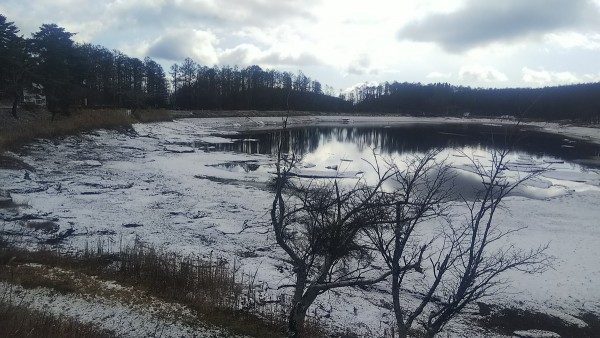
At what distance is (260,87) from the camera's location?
342 feet

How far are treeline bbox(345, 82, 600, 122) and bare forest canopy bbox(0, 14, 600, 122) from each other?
0.84ft

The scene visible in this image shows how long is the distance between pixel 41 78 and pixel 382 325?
100 ft

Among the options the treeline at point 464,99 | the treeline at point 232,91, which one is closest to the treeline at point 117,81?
the treeline at point 232,91

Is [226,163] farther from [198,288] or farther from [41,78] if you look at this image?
[198,288]

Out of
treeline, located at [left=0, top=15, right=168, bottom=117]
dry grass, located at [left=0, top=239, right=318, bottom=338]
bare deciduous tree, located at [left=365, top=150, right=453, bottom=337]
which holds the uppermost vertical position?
treeline, located at [left=0, top=15, right=168, bottom=117]

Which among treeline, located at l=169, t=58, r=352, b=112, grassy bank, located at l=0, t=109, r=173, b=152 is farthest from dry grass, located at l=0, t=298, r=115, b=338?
treeline, located at l=169, t=58, r=352, b=112

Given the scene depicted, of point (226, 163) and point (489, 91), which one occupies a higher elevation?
point (489, 91)

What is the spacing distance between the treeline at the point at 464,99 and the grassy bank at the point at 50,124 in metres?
93.5

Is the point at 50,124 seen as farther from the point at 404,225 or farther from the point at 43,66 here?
the point at 404,225

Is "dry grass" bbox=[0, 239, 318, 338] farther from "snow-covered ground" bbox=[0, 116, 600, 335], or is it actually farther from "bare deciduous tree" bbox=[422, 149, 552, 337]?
"bare deciduous tree" bbox=[422, 149, 552, 337]

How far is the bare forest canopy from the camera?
30.9m

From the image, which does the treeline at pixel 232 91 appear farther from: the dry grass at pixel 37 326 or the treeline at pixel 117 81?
the dry grass at pixel 37 326

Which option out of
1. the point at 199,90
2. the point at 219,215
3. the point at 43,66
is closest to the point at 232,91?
the point at 199,90

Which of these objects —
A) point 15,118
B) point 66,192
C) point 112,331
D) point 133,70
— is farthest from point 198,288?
point 133,70
